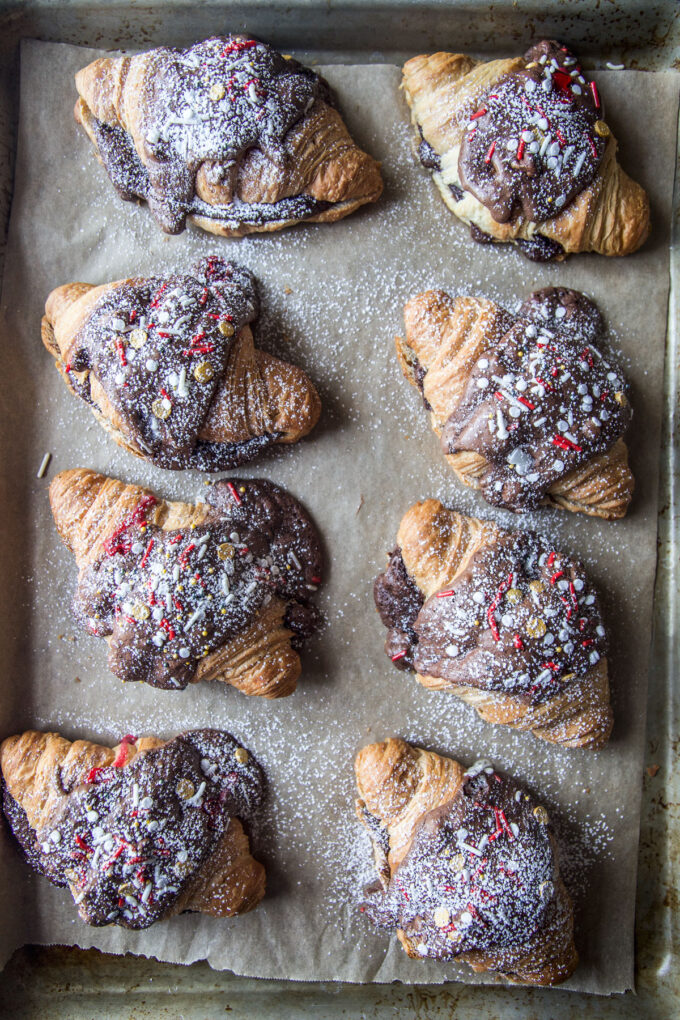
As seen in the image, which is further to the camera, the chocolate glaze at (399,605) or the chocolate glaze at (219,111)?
the chocolate glaze at (399,605)

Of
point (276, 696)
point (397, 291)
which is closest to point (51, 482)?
point (276, 696)

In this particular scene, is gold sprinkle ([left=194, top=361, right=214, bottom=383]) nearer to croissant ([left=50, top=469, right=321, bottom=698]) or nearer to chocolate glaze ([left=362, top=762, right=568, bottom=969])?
croissant ([left=50, top=469, right=321, bottom=698])

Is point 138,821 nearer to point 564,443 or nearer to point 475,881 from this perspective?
point 475,881

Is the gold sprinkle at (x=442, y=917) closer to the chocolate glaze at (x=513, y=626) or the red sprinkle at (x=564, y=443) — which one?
the chocolate glaze at (x=513, y=626)

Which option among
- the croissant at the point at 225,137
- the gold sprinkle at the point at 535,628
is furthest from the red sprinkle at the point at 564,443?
the croissant at the point at 225,137

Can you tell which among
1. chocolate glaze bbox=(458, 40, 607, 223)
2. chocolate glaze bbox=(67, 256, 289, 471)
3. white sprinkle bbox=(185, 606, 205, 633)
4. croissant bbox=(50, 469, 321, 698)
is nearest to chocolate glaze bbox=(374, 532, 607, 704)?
croissant bbox=(50, 469, 321, 698)

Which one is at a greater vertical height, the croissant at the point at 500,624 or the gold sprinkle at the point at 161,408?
the gold sprinkle at the point at 161,408
